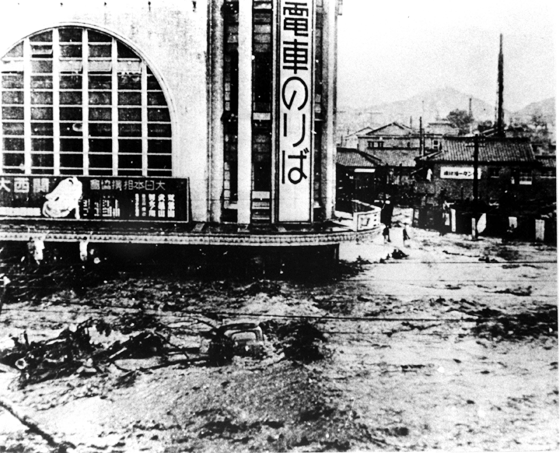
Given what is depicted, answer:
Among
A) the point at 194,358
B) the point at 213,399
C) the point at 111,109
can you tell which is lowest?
the point at 213,399

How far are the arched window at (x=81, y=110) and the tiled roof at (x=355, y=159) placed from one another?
1427 millimetres

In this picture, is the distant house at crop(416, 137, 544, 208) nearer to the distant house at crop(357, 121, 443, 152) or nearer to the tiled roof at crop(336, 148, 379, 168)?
the distant house at crop(357, 121, 443, 152)

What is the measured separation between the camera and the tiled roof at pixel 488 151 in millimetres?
4059

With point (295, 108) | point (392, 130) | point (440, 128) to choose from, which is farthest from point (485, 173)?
point (295, 108)

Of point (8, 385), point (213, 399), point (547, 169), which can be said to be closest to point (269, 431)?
point (213, 399)

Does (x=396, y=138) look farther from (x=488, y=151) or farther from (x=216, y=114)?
(x=216, y=114)

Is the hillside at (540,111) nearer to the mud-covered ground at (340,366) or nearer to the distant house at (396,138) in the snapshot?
the distant house at (396,138)

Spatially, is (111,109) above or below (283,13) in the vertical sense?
below

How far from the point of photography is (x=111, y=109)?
12.9 feet

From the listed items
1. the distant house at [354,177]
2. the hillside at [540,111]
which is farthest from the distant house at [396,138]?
the hillside at [540,111]

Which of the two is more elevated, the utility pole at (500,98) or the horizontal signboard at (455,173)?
the utility pole at (500,98)

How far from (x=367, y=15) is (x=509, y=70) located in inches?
50.4

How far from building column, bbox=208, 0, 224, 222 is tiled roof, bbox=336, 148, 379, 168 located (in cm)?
101

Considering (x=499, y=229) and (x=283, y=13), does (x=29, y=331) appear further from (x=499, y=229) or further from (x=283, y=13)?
(x=499, y=229)
